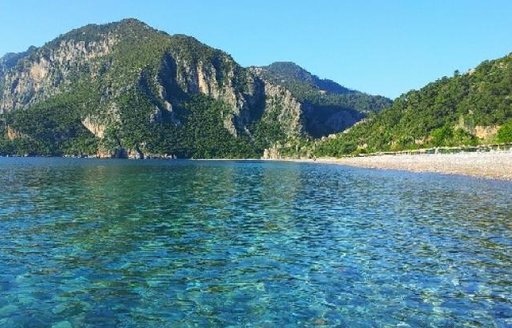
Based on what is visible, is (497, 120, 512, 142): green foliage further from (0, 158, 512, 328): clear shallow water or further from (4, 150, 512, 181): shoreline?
(0, 158, 512, 328): clear shallow water

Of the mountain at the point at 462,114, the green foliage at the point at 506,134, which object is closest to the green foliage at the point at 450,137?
the mountain at the point at 462,114

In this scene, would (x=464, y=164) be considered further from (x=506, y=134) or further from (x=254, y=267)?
(x=254, y=267)

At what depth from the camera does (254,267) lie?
19609 mm

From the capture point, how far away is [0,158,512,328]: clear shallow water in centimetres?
1409

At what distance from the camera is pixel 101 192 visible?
168ft

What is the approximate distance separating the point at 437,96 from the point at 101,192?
174 meters

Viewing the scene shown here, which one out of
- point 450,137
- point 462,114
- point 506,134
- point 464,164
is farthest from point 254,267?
point 462,114

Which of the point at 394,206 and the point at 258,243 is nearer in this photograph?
the point at 258,243

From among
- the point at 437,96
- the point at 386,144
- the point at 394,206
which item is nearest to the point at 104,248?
the point at 394,206

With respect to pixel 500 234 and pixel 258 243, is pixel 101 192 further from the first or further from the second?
pixel 500 234

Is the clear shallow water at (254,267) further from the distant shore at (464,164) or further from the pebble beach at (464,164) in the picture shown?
the pebble beach at (464,164)

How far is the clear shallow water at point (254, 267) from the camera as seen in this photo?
14086 millimetres

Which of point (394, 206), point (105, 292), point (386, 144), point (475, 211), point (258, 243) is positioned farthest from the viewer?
point (386, 144)

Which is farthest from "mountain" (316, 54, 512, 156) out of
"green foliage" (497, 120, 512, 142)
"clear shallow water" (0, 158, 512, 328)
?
"clear shallow water" (0, 158, 512, 328)
